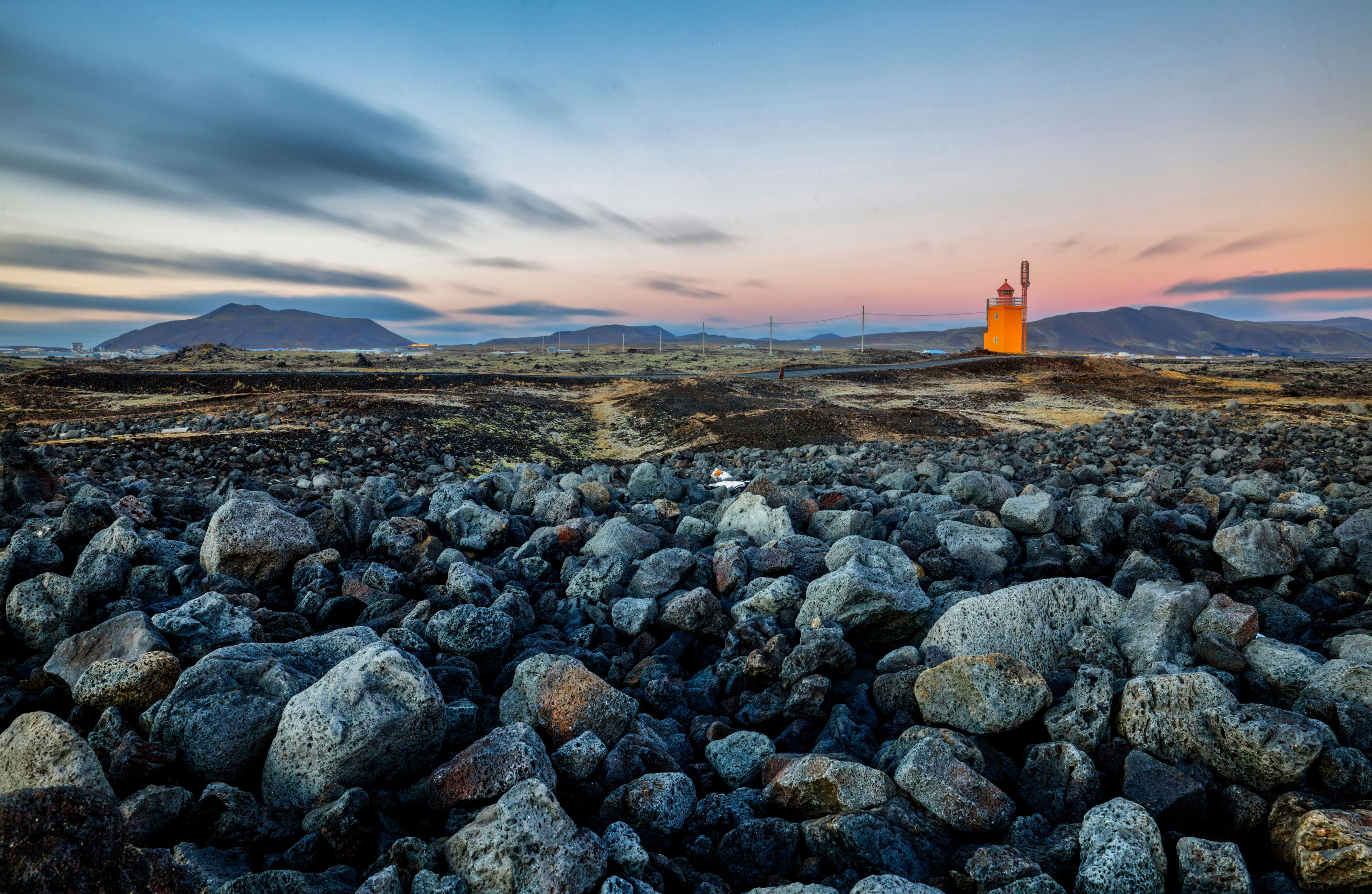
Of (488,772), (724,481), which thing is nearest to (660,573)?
(488,772)

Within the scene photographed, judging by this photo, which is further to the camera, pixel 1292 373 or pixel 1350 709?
pixel 1292 373

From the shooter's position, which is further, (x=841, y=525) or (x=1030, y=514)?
(x=841, y=525)

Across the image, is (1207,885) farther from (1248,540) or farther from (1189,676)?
(1248,540)

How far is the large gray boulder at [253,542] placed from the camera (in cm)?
514

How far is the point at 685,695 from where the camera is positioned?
425 centimetres

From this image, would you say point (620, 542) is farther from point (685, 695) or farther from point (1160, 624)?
point (1160, 624)

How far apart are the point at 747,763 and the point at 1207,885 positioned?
6.16 ft

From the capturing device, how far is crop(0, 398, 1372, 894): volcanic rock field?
2646 millimetres

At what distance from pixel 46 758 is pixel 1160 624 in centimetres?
585

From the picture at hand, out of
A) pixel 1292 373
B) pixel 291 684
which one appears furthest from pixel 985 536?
pixel 1292 373

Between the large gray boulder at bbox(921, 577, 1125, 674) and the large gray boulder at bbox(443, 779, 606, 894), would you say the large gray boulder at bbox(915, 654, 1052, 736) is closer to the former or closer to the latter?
the large gray boulder at bbox(921, 577, 1125, 674)

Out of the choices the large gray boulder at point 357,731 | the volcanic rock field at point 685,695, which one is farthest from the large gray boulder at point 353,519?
the large gray boulder at point 357,731

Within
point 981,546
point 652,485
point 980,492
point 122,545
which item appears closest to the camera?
point 122,545

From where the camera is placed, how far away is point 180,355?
6266cm
